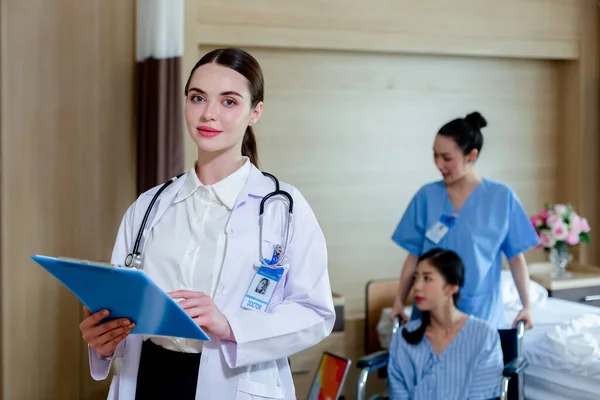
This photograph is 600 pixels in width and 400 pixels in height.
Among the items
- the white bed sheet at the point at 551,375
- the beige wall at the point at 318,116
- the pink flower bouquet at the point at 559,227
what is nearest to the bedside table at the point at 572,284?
the pink flower bouquet at the point at 559,227

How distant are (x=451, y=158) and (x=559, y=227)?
4.12 ft

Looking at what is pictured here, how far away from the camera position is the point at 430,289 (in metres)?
3.12

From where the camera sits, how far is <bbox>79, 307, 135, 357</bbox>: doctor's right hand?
150 cm

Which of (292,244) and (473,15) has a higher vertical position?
(473,15)

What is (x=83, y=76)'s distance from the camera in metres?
3.36

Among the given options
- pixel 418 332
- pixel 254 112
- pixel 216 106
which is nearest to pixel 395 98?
pixel 418 332

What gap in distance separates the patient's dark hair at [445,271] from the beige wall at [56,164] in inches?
53.3

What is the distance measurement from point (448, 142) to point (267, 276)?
6.23ft

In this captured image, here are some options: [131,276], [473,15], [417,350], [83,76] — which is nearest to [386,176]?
[473,15]

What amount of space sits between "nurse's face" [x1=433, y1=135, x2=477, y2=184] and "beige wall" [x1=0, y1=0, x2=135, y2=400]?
53.0 inches

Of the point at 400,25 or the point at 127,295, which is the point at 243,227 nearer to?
the point at 127,295

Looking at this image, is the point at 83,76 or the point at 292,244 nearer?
the point at 292,244

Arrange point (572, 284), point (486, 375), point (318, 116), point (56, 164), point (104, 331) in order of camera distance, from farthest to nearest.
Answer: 1. point (572, 284)
2. point (318, 116)
3. point (56, 164)
4. point (486, 375)
5. point (104, 331)

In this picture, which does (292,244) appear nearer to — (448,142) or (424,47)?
(448,142)
